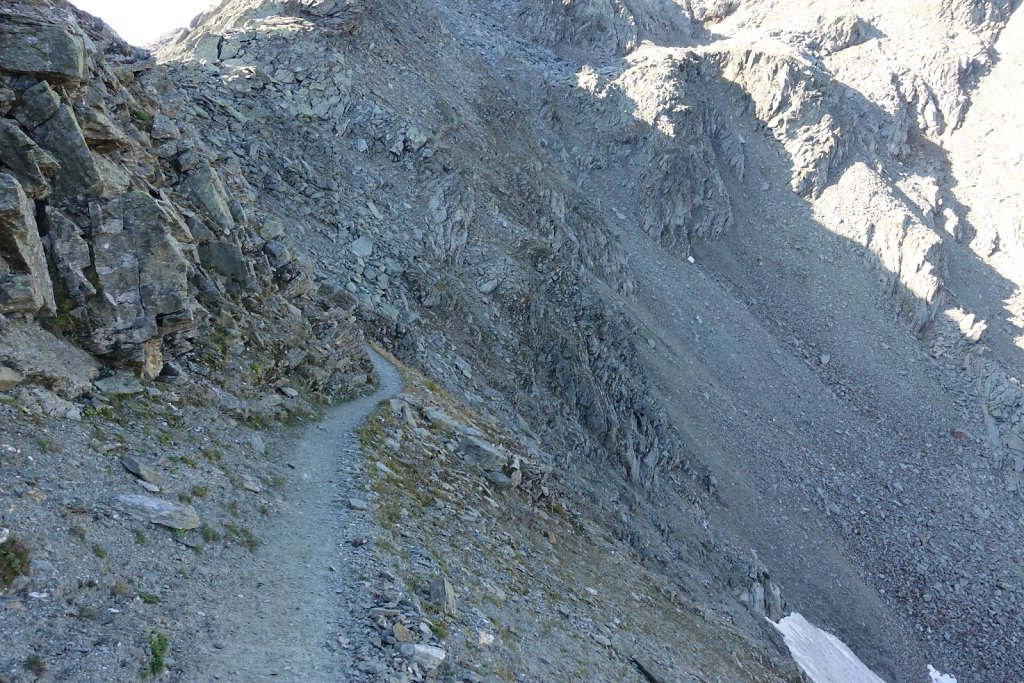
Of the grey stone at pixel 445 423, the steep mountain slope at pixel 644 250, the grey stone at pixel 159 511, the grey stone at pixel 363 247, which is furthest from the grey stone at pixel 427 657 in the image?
the grey stone at pixel 363 247

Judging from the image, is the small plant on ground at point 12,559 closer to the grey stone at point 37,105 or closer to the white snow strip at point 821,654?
the grey stone at point 37,105

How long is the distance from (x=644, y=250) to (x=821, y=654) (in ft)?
107

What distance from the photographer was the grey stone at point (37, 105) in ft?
44.5

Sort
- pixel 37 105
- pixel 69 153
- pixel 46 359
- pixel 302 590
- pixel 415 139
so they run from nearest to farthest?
1. pixel 302 590
2. pixel 46 359
3. pixel 37 105
4. pixel 69 153
5. pixel 415 139

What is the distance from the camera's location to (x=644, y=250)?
54.6 metres

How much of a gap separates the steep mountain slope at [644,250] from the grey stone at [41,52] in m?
0.17

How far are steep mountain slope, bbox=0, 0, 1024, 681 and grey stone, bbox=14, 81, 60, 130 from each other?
59 millimetres

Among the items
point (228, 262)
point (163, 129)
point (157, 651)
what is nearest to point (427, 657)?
point (157, 651)

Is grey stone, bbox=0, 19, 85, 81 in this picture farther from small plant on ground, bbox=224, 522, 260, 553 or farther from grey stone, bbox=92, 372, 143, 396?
small plant on ground, bbox=224, 522, 260, 553

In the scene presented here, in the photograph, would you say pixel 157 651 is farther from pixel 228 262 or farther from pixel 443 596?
pixel 228 262

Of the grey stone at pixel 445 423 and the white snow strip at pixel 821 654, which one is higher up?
the grey stone at pixel 445 423

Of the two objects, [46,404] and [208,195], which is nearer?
[46,404]

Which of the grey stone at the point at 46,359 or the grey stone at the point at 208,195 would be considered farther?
the grey stone at the point at 208,195

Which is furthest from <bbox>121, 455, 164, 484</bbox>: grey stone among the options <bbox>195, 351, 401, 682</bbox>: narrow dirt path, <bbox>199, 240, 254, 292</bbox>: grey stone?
<bbox>199, 240, 254, 292</bbox>: grey stone
